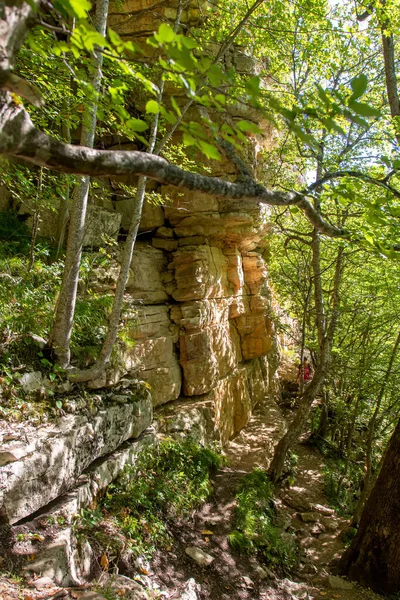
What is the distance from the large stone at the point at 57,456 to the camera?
3.74m

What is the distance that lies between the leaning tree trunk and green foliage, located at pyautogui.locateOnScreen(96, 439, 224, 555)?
108 inches

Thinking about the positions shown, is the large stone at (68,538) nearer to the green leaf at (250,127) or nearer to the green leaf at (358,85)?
the green leaf at (250,127)

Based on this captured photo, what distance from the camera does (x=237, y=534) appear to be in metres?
6.38

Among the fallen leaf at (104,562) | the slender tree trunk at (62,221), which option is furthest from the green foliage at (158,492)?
the slender tree trunk at (62,221)

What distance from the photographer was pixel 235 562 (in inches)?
231

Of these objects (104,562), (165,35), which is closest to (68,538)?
(104,562)

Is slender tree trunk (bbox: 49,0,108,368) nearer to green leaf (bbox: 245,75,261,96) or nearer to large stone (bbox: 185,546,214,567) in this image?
large stone (bbox: 185,546,214,567)

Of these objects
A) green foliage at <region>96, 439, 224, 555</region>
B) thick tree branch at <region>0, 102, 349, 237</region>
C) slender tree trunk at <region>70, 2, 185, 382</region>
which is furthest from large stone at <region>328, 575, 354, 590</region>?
thick tree branch at <region>0, 102, 349, 237</region>

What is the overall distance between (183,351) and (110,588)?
22.0 ft

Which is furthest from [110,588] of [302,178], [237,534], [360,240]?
[302,178]

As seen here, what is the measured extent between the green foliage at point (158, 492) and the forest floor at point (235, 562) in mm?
220

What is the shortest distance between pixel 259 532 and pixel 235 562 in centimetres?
121

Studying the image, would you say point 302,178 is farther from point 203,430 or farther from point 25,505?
point 25,505

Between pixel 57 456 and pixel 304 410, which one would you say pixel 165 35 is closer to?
pixel 57 456
